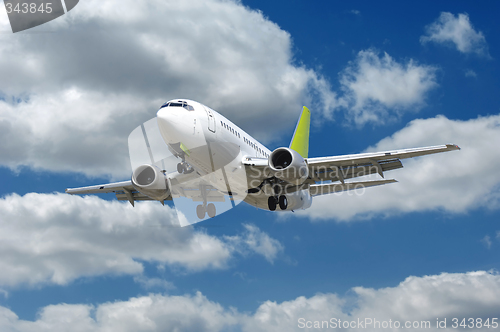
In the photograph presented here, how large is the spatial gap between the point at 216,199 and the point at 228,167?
708cm

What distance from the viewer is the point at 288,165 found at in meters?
24.0

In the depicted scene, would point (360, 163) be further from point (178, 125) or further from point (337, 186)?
point (178, 125)

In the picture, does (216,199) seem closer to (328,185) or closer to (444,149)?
(328,185)

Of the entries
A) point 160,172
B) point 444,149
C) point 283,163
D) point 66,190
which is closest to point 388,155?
point 444,149

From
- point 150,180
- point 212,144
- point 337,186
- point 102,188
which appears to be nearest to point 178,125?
point 212,144

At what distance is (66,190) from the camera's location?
1268 inches

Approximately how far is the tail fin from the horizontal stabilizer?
491cm

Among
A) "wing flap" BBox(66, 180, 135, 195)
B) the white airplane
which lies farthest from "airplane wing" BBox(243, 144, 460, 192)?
"wing flap" BBox(66, 180, 135, 195)

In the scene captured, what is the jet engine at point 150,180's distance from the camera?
27655 mm

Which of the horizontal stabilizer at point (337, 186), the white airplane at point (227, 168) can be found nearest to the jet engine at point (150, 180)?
the white airplane at point (227, 168)

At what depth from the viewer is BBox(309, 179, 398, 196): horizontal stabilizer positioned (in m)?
30.8

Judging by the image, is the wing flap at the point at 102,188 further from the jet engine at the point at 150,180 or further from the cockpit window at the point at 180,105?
the cockpit window at the point at 180,105

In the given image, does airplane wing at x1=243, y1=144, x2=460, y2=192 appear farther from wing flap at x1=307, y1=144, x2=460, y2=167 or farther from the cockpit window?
the cockpit window

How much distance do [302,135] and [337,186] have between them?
839 centimetres
